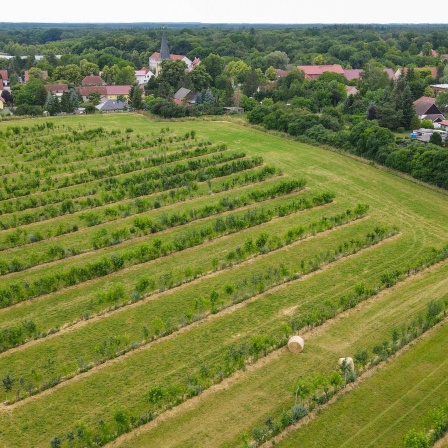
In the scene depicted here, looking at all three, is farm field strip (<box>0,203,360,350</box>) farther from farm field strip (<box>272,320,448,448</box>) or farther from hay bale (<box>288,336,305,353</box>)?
farm field strip (<box>272,320,448,448</box>)

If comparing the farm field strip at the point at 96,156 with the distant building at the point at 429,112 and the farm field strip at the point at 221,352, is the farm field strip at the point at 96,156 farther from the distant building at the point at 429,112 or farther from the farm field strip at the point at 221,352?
the distant building at the point at 429,112

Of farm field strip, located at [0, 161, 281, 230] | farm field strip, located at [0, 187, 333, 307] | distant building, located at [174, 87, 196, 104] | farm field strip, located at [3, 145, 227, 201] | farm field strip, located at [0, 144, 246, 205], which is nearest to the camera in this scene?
farm field strip, located at [0, 187, 333, 307]

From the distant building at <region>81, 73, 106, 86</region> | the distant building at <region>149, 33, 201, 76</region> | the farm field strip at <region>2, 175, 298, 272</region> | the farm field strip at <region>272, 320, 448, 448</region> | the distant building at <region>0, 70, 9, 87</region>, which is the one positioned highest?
the farm field strip at <region>272, 320, 448, 448</region>

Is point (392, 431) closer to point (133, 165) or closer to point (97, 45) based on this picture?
point (133, 165)

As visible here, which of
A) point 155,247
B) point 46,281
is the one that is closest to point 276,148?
point 155,247

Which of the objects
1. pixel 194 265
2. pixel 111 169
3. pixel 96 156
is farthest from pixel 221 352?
pixel 96 156

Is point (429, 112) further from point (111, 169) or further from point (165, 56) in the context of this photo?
point (165, 56)

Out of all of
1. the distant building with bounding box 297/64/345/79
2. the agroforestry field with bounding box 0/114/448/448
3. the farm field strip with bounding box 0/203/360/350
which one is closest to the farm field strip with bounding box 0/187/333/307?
the agroforestry field with bounding box 0/114/448/448

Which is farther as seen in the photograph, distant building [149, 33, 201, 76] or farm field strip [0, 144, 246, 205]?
distant building [149, 33, 201, 76]
